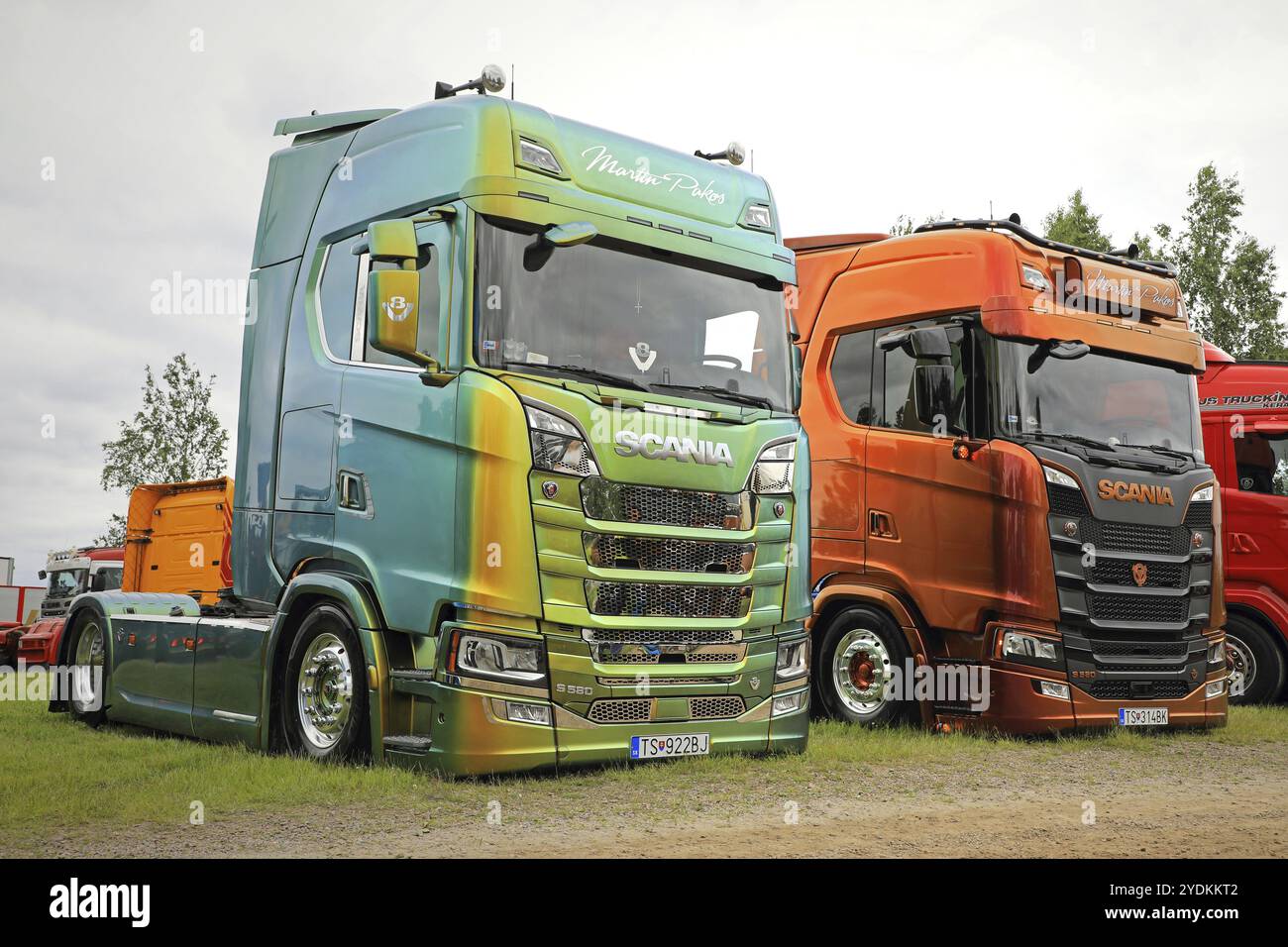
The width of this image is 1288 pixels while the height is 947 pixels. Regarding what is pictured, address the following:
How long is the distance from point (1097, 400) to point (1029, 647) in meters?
2.19

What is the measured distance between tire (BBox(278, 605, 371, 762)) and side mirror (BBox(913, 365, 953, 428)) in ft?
16.9

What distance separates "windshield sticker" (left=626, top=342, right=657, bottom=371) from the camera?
313 inches

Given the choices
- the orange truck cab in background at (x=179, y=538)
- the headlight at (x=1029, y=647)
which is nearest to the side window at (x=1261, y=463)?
the headlight at (x=1029, y=647)

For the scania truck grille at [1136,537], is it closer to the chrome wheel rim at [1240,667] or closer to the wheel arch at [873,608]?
the wheel arch at [873,608]

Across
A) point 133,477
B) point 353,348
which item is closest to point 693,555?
point 353,348

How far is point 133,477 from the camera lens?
4150cm

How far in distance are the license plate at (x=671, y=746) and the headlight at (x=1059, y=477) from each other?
3.78m

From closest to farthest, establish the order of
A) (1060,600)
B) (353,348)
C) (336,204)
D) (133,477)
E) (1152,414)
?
(353,348), (336,204), (1060,600), (1152,414), (133,477)

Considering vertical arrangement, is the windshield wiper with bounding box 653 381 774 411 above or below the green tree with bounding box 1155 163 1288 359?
below

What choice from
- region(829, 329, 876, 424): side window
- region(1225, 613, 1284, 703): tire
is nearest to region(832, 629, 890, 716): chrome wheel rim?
region(829, 329, 876, 424): side window

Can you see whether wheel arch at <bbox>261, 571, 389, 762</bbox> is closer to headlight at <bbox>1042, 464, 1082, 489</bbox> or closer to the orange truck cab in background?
the orange truck cab in background

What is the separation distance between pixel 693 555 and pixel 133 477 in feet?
123

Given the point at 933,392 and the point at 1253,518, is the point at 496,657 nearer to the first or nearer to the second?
the point at 933,392

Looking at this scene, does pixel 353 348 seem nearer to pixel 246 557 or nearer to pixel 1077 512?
pixel 246 557
